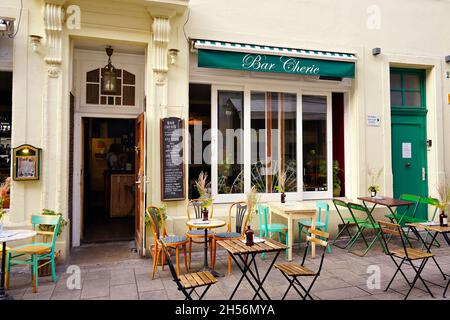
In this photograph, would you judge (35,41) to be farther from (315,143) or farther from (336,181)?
(336,181)

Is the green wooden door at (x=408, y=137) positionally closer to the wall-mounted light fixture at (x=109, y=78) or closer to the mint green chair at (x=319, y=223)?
the mint green chair at (x=319, y=223)

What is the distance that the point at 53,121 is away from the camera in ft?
16.0

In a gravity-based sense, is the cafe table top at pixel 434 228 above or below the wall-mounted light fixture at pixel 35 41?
below

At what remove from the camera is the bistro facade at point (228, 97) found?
4840 millimetres

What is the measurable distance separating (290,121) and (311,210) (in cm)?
208

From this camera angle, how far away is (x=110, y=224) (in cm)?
755

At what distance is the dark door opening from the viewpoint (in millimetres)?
8008

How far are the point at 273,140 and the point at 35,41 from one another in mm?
4303

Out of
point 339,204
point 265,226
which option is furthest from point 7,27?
point 339,204

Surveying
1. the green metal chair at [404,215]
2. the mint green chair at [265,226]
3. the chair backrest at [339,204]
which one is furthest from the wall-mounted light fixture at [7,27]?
the green metal chair at [404,215]

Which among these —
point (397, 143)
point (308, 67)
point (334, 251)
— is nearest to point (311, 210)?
point (334, 251)

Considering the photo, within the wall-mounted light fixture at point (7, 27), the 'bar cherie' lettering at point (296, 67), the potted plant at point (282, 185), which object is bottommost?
the potted plant at point (282, 185)

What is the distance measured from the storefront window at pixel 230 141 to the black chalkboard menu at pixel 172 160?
0.86m
